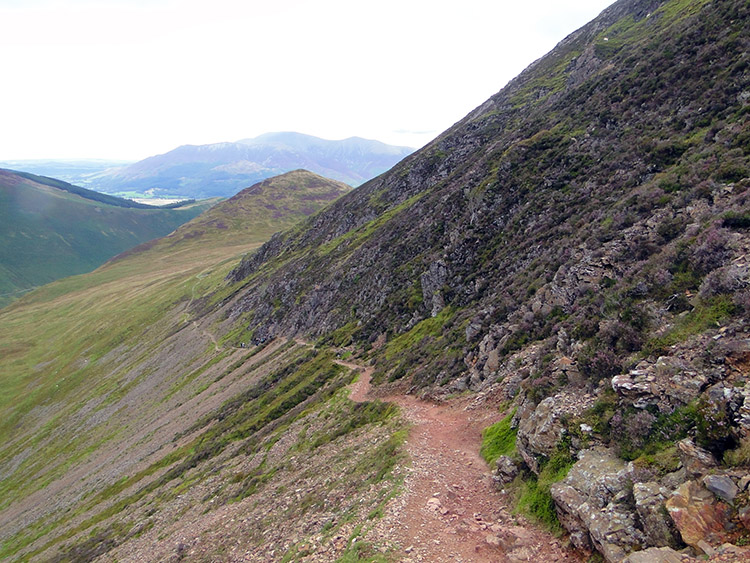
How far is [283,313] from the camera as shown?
78.6 metres

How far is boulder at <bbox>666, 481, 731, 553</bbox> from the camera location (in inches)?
349

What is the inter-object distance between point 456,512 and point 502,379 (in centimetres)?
1027

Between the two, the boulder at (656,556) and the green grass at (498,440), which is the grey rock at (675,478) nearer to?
the boulder at (656,556)

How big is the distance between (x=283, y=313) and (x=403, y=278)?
111ft

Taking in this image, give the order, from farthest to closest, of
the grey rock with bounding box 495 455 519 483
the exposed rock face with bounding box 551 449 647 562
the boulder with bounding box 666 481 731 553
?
1. the grey rock with bounding box 495 455 519 483
2. the exposed rock face with bounding box 551 449 647 562
3. the boulder with bounding box 666 481 731 553

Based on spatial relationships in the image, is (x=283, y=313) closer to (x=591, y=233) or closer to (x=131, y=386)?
(x=131, y=386)

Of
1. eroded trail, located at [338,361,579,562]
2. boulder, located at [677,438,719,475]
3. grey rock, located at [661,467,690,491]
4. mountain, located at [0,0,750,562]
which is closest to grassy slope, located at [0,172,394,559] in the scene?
mountain, located at [0,0,750,562]

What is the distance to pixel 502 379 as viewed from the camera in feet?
78.8

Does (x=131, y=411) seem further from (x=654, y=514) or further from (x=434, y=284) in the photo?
(x=654, y=514)

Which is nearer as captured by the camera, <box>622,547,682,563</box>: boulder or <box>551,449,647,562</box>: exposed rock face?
<box>622,547,682,563</box>: boulder

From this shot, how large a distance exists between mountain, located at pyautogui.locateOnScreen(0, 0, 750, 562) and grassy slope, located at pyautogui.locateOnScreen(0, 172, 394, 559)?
54 centimetres

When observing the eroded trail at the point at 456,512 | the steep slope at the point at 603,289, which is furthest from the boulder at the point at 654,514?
the eroded trail at the point at 456,512

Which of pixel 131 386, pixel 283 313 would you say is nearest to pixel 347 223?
pixel 283 313

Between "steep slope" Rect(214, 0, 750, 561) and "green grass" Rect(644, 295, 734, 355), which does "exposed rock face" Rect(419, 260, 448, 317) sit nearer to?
"steep slope" Rect(214, 0, 750, 561)
